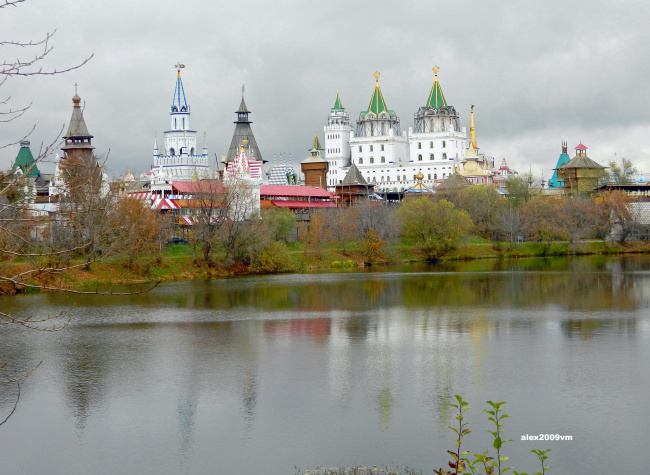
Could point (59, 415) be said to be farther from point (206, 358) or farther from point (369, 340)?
point (369, 340)

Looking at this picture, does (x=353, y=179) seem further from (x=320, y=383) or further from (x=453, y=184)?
(x=320, y=383)

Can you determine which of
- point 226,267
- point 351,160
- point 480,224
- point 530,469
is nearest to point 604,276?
point 226,267

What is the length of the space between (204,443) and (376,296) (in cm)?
1908

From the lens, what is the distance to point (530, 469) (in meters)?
11.7

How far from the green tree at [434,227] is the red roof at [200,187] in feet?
39.8

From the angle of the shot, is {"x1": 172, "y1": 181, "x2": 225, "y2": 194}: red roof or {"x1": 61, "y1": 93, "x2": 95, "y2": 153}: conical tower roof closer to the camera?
{"x1": 172, "y1": 181, "x2": 225, "y2": 194}: red roof

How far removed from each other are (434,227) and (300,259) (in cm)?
913

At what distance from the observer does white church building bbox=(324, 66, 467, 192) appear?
356ft

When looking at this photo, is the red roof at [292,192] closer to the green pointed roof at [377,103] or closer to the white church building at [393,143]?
the white church building at [393,143]

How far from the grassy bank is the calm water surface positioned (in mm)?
7688

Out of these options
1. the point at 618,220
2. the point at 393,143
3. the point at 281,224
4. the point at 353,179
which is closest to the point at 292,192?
the point at 353,179

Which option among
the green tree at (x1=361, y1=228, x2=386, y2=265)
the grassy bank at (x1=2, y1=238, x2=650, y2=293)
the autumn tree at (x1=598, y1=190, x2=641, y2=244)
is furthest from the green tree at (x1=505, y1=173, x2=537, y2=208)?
the green tree at (x1=361, y1=228, x2=386, y2=265)

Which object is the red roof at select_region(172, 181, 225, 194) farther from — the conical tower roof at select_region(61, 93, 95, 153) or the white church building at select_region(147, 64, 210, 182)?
the white church building at select_region(147, 64, 210, 182)

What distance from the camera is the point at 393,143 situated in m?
112
